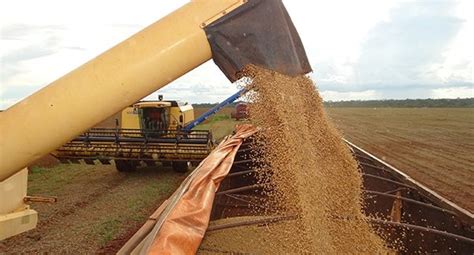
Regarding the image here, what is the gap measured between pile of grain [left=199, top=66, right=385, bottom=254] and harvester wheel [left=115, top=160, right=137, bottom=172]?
8989mm

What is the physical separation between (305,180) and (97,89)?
161 cm

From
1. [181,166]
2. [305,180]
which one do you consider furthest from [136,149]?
[305,180]

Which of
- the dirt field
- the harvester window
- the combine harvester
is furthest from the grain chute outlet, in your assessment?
the combine harvester

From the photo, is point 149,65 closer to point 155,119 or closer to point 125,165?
point 125,165

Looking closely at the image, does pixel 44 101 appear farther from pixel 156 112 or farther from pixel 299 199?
pixel 156 112

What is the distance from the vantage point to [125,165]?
12.2m

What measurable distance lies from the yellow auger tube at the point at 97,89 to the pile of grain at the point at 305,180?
72 cm

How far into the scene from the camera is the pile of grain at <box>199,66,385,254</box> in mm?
2834

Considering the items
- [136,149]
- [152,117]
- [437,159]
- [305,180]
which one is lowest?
[437,159]

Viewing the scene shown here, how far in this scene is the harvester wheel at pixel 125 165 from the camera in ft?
39.5

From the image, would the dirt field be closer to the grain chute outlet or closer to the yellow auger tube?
the grain chute outlet

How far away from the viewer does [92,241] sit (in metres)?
6.52

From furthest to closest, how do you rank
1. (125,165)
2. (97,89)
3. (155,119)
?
1. (155,119)
2. (125,165)
3. (97,89)

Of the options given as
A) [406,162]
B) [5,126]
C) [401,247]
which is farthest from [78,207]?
[406,162]
